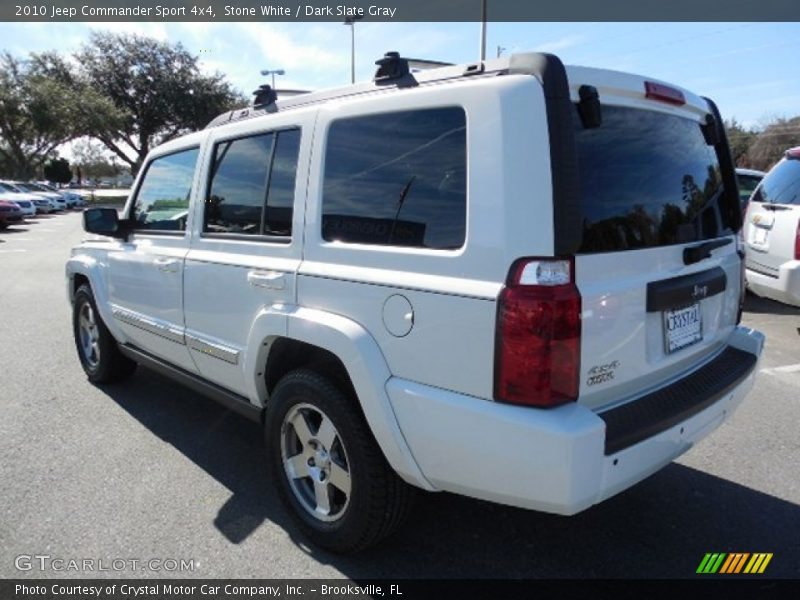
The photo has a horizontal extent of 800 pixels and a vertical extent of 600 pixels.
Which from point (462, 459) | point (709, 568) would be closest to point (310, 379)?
point (462, 459)

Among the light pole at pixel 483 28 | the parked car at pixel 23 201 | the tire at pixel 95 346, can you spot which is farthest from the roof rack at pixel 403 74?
the parked car at pixel 23 201

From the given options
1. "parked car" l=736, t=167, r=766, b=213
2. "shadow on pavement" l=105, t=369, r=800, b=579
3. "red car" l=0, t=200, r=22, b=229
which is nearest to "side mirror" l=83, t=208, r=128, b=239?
"shadow on pavement" l=105, t=369, r=800, b=579

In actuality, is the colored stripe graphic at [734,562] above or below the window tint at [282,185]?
below

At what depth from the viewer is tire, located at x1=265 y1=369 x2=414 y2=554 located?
2461mm

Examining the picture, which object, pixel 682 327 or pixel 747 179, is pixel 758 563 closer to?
pixel 682 327

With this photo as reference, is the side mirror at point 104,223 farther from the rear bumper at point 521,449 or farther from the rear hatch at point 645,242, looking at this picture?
the rear hatch at point 645,242

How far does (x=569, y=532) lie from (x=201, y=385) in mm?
2213

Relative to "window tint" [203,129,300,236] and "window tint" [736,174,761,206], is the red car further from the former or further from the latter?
"window tint" [736,174,761,206]

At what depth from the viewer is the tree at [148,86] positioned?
4616cm

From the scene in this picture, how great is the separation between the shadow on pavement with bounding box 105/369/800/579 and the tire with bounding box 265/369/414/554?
167mm

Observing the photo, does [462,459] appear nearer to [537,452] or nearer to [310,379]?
[537,452]

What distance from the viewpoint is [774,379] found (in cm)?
511

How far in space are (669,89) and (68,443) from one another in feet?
13.1

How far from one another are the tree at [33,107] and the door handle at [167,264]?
139 ft
